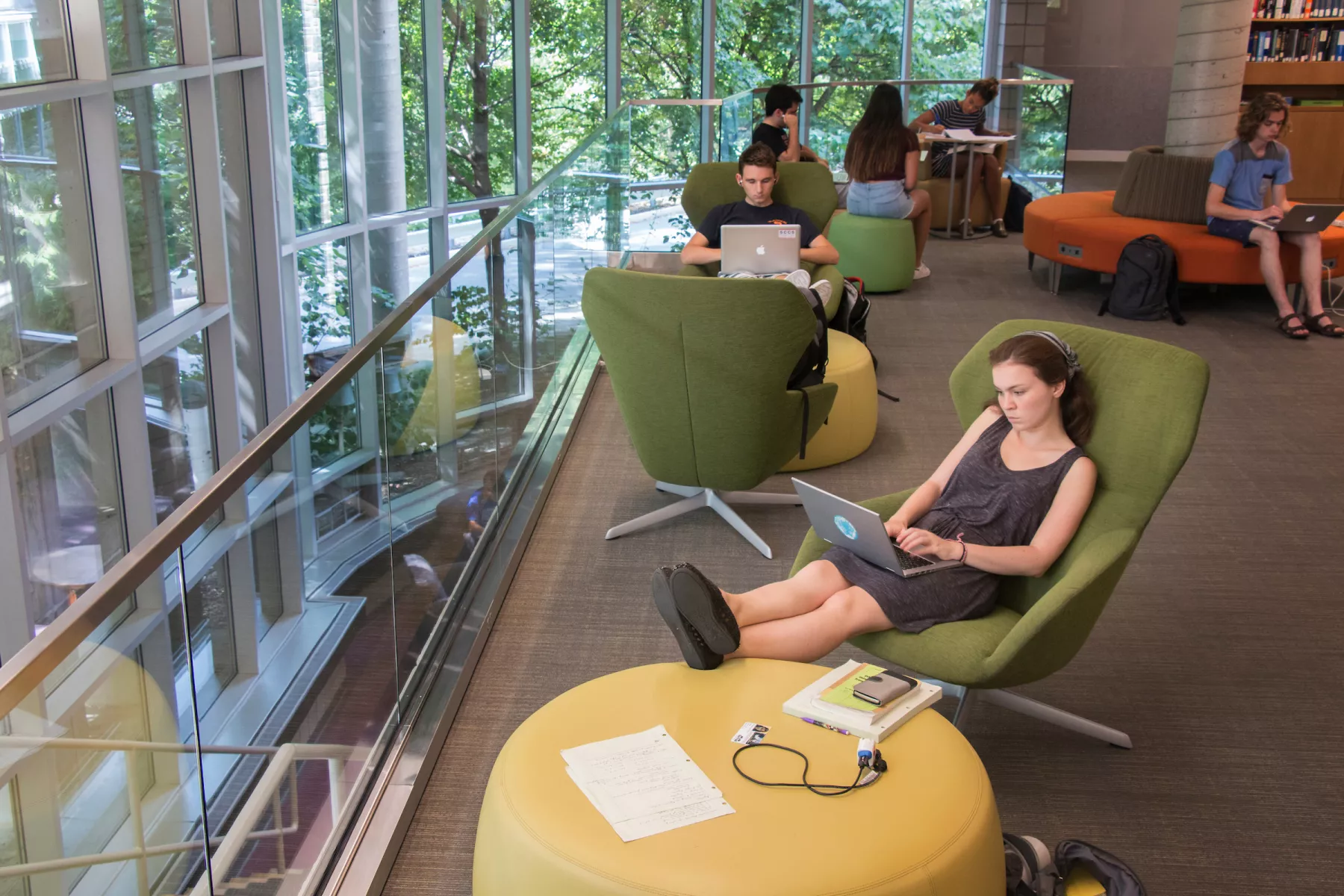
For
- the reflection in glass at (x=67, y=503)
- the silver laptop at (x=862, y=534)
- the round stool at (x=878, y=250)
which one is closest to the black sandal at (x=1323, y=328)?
the round stool at (x=878, y=250)

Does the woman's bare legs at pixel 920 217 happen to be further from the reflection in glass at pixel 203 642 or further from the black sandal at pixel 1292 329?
the reflection in glass at pixel 203 642

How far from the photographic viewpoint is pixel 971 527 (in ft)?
10.00

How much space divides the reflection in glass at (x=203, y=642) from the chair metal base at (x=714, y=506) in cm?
237

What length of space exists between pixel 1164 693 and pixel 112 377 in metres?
5.14

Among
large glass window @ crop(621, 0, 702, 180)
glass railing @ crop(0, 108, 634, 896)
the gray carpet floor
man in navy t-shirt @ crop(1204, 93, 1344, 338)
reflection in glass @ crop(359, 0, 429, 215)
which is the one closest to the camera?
glass railing @ crop(0, 108, 634, 896)

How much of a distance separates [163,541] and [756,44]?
1336 cm

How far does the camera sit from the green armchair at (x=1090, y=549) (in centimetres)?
267

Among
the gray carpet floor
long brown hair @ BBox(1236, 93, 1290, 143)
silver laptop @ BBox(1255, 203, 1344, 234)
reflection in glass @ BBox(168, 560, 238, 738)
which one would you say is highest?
long brown hair @ BBox(1236, 93, 1290, 143)

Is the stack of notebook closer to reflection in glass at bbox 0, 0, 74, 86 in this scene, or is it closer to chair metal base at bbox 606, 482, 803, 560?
chair metal base at bbox 606, 482, 803, 560

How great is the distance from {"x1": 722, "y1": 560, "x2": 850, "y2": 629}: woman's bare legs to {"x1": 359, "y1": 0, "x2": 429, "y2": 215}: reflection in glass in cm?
788

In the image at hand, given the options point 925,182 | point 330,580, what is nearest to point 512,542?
point 330,580

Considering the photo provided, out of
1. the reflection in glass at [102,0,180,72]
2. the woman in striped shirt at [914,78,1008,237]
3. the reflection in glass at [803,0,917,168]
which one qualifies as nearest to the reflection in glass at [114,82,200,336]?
the reflection in glass at [102,0,180,72]

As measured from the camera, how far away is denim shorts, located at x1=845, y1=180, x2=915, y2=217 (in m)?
8.04

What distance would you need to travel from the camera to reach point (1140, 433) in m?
2.90
